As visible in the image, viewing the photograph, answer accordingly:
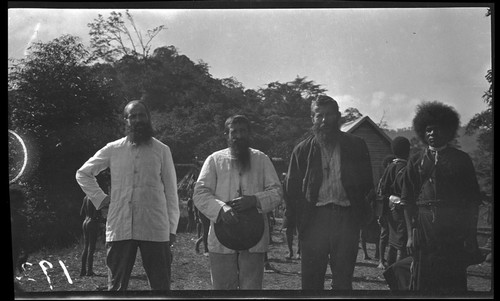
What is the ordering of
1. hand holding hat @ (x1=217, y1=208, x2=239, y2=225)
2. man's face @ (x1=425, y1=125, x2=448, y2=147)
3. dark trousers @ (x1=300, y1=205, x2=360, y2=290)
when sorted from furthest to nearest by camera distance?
1. man's face @ (x1=425, y1=125, x2=448, y2=147)
2. dark trousers @ (x1=300, y1=205, x2=360, y2=290)
3. hand holding hat @ (x1=217, y1=208, x2=239, y2=225)

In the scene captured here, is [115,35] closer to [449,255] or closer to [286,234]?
[286,234]

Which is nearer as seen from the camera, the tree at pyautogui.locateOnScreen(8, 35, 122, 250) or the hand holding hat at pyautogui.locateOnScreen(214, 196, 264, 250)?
the hand holding hat at pyautogui.locateOnScreen(214, 196, 264, 250)

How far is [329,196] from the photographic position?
611 centimetres

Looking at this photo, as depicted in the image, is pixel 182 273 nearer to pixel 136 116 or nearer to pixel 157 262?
pixel 157 262

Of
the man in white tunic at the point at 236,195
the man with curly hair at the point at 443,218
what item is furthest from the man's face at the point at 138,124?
the man with curly hair at the point at 443,218

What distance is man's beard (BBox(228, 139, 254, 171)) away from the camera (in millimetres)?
6125

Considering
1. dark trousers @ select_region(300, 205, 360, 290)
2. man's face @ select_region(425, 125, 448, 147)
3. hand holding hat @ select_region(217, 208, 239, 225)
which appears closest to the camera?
hand holding hat @ select_region(217, 208, 239, 225)

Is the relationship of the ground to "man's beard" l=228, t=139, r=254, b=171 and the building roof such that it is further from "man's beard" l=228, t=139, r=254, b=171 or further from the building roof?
the building roof

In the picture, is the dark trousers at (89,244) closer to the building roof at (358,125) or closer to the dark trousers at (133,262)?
the dark trousers at (133,262)

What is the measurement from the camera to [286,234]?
20.2 feet

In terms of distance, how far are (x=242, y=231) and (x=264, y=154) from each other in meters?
0.81

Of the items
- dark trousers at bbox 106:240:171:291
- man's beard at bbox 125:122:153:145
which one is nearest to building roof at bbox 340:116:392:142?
man's beard at bbox 125:122:153:145

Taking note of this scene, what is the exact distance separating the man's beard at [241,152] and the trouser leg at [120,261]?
1289mm

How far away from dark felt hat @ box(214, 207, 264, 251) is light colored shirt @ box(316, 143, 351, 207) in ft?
2.13
